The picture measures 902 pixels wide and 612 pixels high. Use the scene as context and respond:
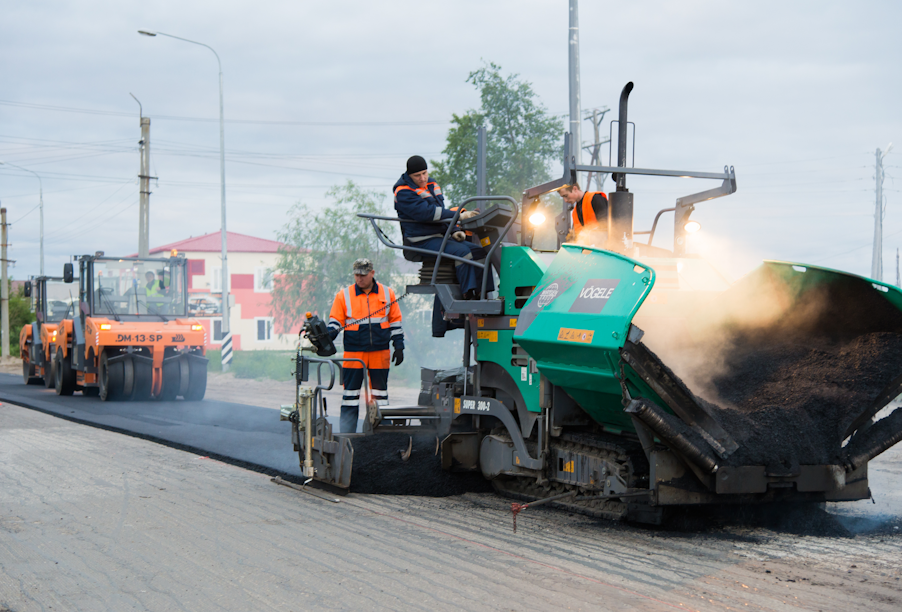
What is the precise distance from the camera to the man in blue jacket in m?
6.47

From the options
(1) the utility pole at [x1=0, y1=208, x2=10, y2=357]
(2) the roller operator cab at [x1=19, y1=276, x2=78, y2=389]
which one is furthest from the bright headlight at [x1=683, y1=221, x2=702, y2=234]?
(1) the utility pole at [x1=0, y1=208, x2=10, y2=357]

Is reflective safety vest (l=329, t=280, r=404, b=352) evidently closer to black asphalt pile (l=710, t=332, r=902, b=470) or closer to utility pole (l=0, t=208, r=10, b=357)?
black asphalt pile (l=710, t=332, r=902, b=470)

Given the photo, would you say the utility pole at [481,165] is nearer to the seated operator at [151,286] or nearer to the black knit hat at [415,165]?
the black knit hat at [415,165]

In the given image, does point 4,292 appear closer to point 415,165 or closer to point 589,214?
point 415,165

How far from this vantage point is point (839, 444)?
5.10 meters

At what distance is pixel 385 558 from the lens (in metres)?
4.54

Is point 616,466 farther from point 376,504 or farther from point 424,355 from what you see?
point 424,355

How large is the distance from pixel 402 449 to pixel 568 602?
3078 mm

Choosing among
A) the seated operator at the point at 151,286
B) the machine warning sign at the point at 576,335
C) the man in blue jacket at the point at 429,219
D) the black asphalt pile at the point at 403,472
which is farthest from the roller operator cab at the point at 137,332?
the machine warning sign at the point at 576,335

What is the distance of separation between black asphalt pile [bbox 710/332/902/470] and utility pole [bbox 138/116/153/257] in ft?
69.5

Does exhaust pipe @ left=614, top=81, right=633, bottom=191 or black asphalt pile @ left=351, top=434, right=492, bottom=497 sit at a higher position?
exhaust pipe @ left=614, top=81, right=633, bottom=191

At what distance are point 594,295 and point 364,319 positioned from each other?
3045mm

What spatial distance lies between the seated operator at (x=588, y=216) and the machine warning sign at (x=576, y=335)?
→ 3.72 feet

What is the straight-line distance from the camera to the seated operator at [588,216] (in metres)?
5.96
